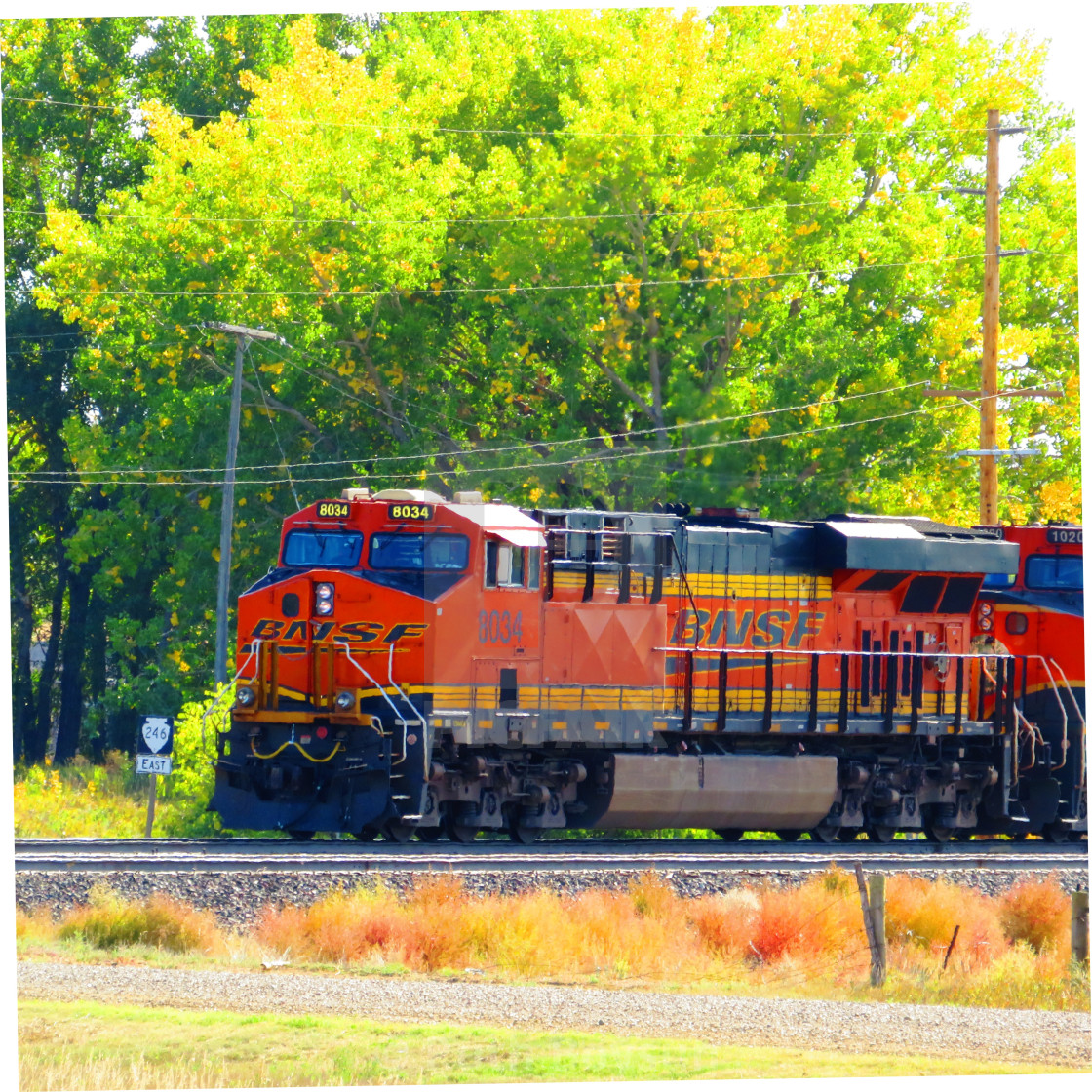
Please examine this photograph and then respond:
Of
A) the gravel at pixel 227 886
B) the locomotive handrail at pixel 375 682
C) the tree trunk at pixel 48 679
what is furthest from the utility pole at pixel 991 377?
the tree trunk at pixel 48 679

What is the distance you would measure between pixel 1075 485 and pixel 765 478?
18.8ft

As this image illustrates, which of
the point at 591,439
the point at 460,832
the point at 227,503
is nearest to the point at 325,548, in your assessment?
the point at 460,832

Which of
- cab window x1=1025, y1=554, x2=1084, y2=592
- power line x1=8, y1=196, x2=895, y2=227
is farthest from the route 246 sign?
power line x1=8, y1=196, x2=895, y2=227

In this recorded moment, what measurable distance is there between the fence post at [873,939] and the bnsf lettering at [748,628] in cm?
457

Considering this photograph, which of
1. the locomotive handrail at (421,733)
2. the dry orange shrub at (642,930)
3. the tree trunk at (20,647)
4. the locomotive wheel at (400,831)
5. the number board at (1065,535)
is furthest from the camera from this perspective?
the tree trunk at (20,647)

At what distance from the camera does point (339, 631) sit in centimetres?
1595

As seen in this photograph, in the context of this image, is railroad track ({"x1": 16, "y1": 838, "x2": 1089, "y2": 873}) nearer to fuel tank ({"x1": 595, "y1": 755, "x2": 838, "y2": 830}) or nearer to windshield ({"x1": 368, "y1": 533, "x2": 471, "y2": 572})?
fuel tank ({"x1": 595, "y1": 755, "x2": 838, "y2": 830})

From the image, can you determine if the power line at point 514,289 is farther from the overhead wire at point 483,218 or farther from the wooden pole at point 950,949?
the wooden pole at point 950,949

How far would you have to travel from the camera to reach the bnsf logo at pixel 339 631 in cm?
1567

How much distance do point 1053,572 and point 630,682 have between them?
19.8ft

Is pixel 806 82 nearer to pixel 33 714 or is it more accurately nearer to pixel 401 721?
pixel 401 721

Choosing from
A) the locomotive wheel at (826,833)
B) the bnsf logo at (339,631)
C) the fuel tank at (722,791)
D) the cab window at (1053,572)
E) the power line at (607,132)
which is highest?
the power line at (607,132)

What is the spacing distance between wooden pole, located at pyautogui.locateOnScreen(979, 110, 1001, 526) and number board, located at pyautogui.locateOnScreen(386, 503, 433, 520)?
383 inches

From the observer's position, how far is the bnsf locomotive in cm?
1573
